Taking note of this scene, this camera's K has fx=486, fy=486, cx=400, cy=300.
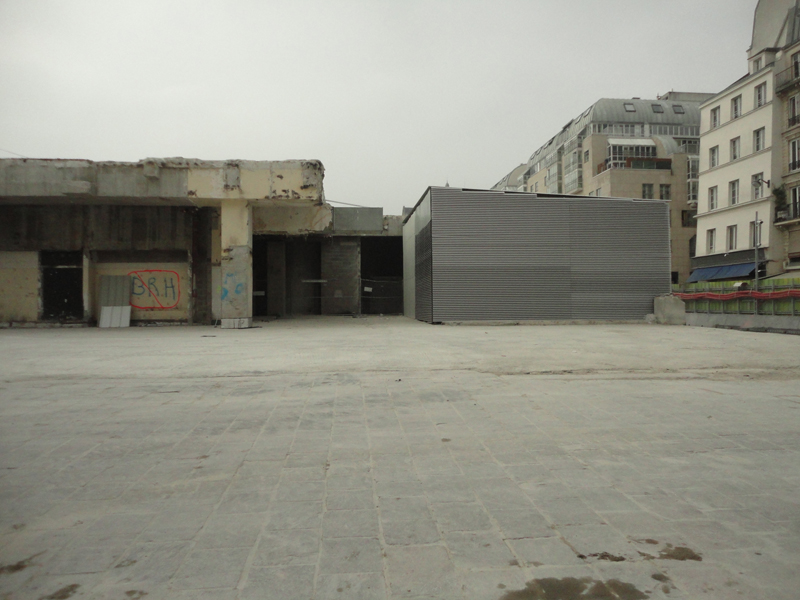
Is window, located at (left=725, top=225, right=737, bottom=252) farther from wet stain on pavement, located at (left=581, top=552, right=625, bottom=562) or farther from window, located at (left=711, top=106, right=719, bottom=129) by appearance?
wet stain on pavement, located at (left=581, top=552, right=625, bottom=562)

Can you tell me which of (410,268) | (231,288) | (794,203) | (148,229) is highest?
(794,203)

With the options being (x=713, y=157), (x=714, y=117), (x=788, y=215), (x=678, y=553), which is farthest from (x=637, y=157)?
(x=678, y=553)

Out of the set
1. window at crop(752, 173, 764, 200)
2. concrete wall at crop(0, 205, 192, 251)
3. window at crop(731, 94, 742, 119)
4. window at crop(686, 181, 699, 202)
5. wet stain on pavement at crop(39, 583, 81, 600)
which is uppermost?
window at crop(731, 94, 742, 119)

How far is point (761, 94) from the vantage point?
31.6m

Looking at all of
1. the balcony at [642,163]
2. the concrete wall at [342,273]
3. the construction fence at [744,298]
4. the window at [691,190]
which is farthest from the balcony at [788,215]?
the concrete wall at [342,273]

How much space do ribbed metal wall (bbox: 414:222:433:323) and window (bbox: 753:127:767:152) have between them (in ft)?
79.3

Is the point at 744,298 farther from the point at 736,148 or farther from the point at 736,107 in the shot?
the point at 736,107

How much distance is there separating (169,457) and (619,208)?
74.1ft

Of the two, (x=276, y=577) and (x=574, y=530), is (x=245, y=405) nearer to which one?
(x=276, y=577)

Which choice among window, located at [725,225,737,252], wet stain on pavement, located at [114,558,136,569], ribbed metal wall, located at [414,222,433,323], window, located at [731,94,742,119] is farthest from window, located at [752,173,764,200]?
wet stain on pavement, located at [114,558,136,569]

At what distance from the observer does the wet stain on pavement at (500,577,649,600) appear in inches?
78.6

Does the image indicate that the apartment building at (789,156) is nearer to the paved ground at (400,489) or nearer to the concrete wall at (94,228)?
the paved ground at (400,489)

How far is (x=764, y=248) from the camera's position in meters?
30.5

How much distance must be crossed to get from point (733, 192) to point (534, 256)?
2166cm
